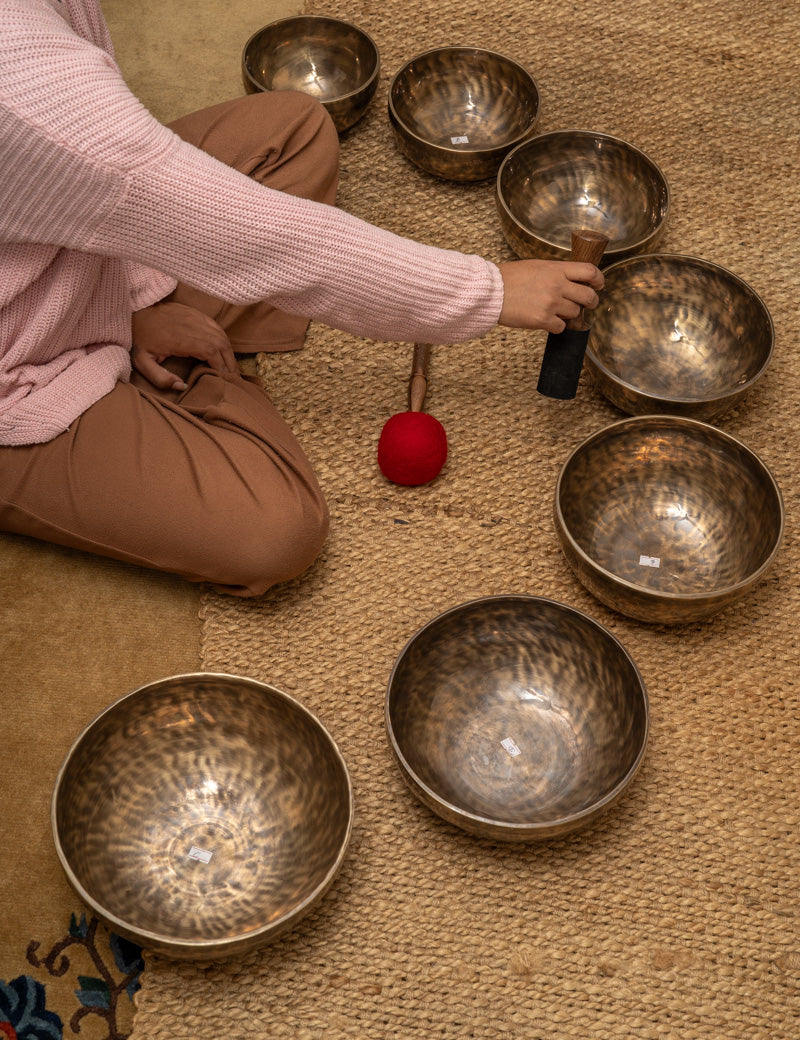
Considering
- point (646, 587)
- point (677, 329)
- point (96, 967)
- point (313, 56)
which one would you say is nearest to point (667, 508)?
point (646, 587)

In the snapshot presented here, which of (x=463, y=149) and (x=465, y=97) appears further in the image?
(x=465, y=97)

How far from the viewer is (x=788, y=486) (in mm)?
1390

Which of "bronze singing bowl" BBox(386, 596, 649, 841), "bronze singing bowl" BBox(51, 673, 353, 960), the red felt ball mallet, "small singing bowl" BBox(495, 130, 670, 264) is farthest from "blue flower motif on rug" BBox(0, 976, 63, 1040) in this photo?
"small singing bowl" BBox(495, 130, 670, 264)

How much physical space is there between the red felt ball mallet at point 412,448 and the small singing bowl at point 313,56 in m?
0.80

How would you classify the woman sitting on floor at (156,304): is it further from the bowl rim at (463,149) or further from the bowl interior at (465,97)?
the bowl interior at (465,97)

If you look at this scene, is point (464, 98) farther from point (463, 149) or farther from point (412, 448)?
point (412, 448)

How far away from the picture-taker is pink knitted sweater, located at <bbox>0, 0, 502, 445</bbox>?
96 centimetres

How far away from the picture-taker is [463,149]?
1707 mm

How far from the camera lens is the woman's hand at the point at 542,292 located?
3.92 ft

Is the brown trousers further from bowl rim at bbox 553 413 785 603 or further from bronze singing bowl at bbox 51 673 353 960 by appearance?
bowl rim at bbox 553 413 785 603

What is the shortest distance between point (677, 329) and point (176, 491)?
76 centimetres

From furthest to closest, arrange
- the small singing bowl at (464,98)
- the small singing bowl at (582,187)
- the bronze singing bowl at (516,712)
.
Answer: the small singing bowl at (464,98)
the small singing bowl at (582,187)
the bronze singing bowl at (516,712)

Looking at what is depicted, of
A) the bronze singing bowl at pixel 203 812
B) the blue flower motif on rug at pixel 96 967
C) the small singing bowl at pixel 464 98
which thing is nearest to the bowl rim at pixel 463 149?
the small singing bowl at pixel 464 98

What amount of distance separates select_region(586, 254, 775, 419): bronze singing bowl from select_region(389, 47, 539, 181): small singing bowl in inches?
Result: 15.6
